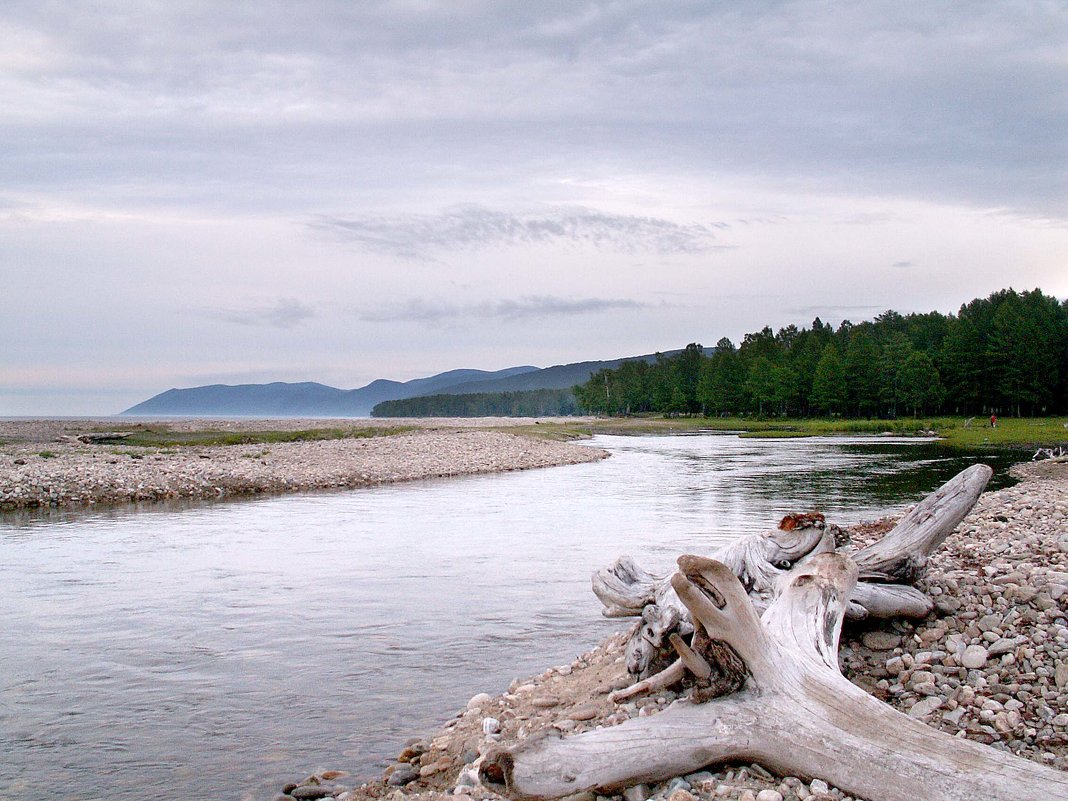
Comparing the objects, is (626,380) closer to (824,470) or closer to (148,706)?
(824,470)

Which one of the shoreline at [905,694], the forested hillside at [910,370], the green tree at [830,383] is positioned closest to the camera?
the shoreline at [905,694]

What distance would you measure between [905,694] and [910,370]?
312 ft

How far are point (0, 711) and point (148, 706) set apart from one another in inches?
50.8

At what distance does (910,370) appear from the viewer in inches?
3615

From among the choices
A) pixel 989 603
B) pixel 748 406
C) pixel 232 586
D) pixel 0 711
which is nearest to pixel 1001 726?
pixel 989 603

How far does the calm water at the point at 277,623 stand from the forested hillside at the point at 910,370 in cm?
7381

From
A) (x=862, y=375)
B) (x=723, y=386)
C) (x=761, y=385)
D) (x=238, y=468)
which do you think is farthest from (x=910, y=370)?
(x=238, y=468)

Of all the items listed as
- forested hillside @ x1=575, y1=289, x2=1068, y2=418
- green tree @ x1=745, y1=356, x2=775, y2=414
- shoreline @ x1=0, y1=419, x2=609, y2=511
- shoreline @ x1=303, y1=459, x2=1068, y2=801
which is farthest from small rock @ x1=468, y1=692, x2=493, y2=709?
green tree @ x1=745, y1=356, x2=775, y2=414

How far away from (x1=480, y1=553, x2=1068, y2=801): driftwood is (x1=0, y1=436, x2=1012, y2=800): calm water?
83.2 inches

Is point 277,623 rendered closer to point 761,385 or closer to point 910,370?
point 910,370

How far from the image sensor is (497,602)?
11062mm

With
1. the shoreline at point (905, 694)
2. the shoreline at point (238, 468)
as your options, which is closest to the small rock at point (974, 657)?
the shoreline at point (905, 694)

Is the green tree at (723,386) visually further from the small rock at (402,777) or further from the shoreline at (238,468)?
the small rock at (402,777)

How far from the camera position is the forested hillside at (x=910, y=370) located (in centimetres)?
8406
